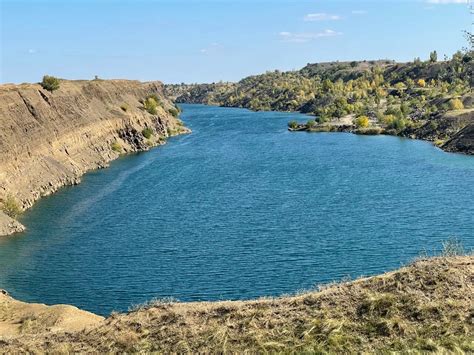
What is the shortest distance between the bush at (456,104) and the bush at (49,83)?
98.9m

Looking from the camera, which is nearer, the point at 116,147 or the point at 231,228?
the point at 231,228

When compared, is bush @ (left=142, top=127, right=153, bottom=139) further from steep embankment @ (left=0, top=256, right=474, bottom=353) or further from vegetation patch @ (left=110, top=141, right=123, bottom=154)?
steep embankment @ (left=0, top=256, right=474, bottom=353)

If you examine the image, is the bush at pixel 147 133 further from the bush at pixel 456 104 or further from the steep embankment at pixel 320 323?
the steep embankment at pixel 320 323

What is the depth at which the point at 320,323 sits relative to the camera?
73.6 ft

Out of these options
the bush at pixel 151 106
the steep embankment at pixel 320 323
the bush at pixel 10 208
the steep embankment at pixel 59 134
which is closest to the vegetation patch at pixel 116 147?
the steep embankment at pixel 59 134

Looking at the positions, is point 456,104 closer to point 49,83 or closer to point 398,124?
point 398,124

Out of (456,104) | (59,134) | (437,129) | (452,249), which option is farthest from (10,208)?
(456,104)

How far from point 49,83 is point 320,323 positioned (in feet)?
318

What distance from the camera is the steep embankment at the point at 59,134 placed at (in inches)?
2945

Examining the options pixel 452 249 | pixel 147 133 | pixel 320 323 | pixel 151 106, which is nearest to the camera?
pixel 320 323

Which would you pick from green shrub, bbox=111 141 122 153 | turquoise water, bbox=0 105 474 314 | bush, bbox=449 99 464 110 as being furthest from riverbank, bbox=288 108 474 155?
green shrub, bbox=111 141 122 153

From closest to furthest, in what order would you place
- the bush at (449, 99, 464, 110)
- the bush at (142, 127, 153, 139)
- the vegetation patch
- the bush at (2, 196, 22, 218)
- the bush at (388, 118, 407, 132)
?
the bush at (2, 196, 22, 218) < the vegetation patch < the bush at (142, 127, 153, 139) < the bush at (388, 118, 407, 132) < the bush at (449, 99, 464, 110)

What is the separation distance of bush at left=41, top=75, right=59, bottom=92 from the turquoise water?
22.1 meters

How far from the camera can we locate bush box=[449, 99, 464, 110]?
14375 centimetres
